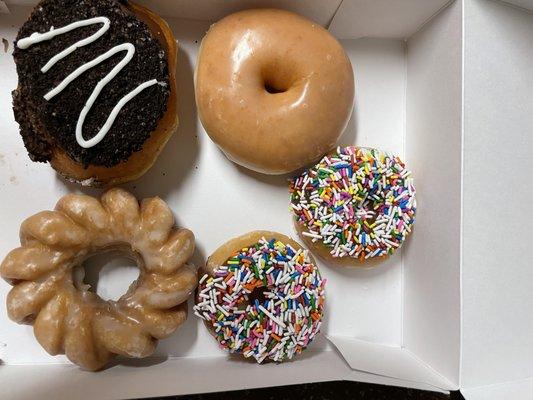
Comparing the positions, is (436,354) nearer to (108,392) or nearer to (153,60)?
(108,392)

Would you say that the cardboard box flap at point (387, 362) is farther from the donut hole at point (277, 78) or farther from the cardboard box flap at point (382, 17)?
the cardboard box flap at point (382, 17)

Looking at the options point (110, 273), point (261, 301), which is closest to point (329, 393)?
point (261, 301)

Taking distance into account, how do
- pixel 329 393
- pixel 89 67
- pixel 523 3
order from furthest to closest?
pixel 329 393
pixel 523 3
pixel 89 67

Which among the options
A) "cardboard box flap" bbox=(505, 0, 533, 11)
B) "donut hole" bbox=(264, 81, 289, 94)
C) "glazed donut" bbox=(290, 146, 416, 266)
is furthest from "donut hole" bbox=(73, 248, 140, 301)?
"cardboard box flap" bbox=(505, 0, 533, 11)

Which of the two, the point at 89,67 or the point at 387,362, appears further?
the point at 387,362

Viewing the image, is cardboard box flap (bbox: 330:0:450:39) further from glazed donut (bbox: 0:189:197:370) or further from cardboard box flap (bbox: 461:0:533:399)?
glazed donut (bbox: 0:189:197:370)

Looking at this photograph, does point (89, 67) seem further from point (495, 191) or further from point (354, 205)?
point (495, 191)
